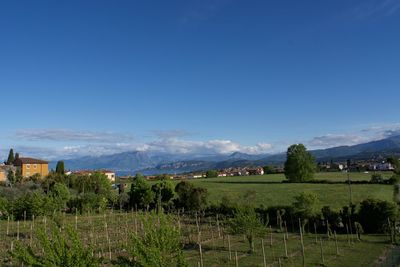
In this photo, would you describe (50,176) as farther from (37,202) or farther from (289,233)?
(289,233)

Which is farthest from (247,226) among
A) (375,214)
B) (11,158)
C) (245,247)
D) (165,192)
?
(11,158)

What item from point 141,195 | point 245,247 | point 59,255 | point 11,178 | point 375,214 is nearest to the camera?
point 59,255

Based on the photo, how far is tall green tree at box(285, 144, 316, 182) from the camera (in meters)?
95.8

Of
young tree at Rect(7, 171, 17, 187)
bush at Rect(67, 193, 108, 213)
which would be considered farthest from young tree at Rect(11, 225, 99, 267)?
young tree at Rect(7, 171, 17, 187)

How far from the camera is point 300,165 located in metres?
96.2

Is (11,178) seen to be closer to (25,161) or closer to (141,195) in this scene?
(25,161)

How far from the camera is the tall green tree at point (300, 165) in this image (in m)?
95.8

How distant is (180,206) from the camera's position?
6456 centimetres

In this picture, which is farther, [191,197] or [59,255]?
[191,197]

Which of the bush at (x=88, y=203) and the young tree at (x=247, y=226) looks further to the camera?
the bush at (x=88, y=203)

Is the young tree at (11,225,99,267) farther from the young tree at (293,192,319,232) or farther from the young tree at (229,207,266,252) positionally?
the young tree at (293,192,319,232)

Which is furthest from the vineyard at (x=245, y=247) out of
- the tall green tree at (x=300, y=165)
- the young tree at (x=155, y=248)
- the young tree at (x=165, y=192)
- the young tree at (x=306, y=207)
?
the tall green tree at (x=300, y=165)

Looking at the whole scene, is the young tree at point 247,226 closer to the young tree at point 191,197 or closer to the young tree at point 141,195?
the young tree at point 191,197

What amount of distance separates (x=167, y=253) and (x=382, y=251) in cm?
2238
